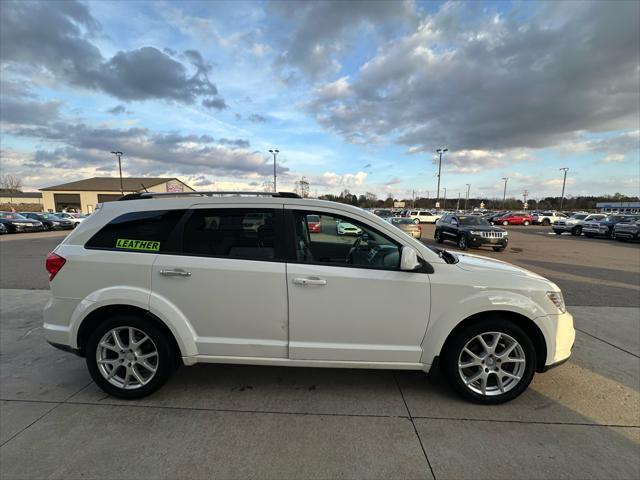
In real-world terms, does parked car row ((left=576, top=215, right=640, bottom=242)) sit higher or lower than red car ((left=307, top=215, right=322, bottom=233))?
lower

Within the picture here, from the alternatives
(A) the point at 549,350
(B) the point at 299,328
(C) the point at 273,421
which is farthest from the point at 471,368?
(C) the point at 273,421

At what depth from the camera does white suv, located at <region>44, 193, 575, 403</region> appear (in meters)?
2.78

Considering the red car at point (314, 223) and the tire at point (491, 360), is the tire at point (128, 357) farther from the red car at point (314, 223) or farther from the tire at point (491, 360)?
the tire at point (491, 360)

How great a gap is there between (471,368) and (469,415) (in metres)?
0.45

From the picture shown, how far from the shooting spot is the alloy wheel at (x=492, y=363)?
113 inches

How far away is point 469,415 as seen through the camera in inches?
108

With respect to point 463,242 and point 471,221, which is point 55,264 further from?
point 471,221

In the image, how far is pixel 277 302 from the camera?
9.09 ft

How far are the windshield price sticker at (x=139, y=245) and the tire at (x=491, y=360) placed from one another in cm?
278

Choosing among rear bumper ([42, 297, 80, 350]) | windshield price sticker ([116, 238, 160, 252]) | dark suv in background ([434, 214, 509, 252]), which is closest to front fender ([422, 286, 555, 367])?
windshield price sticker ([116, 238, 160, 252])

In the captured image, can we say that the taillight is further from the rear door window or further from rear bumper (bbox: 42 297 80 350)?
the rear door window

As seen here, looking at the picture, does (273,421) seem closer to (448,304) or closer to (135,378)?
(135,378)

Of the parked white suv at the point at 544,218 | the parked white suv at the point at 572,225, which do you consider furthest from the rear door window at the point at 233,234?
the parked white suv at the point at 544,218

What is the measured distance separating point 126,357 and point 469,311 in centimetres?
309
